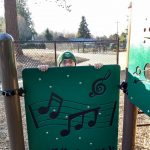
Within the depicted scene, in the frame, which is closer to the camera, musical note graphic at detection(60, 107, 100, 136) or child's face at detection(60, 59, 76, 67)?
musical note graphic at detection(60, 107, 100, 136)

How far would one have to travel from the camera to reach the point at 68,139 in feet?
8.31

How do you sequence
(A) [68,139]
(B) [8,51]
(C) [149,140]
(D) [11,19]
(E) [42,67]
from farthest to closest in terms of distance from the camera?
(D) [11,19] < (C) [149,140] < (A) [68,139] < (E) [42,67] < (B) [8,51]

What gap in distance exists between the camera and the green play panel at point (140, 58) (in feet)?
6.60

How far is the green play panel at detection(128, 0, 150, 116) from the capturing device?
2012mm

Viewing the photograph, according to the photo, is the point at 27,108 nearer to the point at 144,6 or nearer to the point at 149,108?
the point at 149,108

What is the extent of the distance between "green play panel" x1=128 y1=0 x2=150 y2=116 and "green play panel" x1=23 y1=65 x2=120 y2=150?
237 millimetres

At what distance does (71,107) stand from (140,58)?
30.1 inches

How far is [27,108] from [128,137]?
105 centimetres

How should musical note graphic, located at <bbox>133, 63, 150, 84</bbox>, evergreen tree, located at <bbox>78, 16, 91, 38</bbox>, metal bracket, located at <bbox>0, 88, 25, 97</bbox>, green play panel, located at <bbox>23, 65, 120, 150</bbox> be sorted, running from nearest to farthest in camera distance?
musical note graphic, located at <bbox>133, 63, 150, 84</bbox>
metal bracket, located at <bbox>0, 88, 25, 97</bbox>
green play panel, located at <bbox>23, 65, 120, 150</bbox>
evergreen tree, located at <bbox>78, 16, 91, 38</bbox>

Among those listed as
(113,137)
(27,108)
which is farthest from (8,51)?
(113,137)

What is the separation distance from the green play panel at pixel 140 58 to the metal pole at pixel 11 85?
100 cm

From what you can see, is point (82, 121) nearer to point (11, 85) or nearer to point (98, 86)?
point (98, 86)

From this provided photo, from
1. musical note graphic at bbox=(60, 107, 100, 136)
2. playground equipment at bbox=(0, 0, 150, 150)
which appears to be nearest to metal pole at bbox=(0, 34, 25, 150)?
playground equipment at bbox=(0, 0, 150, 150)

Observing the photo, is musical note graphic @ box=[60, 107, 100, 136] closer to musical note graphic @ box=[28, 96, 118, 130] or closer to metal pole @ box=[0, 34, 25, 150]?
musical note graphic @ box=[28, 96, 118, 130]
